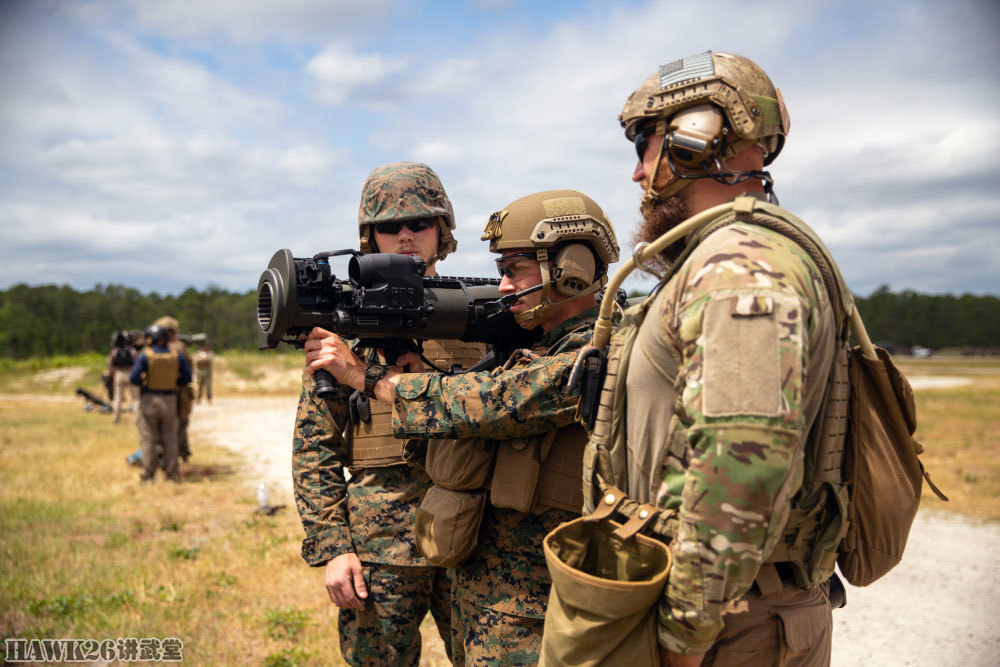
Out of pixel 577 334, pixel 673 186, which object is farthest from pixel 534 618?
pixel 673 186

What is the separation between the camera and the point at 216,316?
8631cm

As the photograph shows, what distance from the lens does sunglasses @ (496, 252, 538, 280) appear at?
2.61m

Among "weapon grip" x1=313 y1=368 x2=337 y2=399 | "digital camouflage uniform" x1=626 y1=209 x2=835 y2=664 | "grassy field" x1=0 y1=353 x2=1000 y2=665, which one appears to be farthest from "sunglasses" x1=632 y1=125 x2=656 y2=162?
"grassy field" x1=0 y1=353 x2=1000 y2=665

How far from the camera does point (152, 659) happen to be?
491cm

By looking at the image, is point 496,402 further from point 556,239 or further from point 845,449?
point 845,449

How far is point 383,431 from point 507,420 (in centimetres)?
112

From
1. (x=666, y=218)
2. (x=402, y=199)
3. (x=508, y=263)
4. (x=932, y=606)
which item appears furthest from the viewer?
(x=932, y=606)

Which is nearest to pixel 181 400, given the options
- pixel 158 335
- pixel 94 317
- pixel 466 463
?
pixel 158 335

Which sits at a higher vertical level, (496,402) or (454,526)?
(496,402)

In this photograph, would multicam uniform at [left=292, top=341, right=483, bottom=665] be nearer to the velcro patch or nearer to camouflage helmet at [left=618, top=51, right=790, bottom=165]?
camouflage helmet at [left=618, top=51, right=790, bottom=165]

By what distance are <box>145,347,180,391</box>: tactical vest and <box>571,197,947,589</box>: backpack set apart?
10799 mm

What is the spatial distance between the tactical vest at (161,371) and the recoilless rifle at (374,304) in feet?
30.9

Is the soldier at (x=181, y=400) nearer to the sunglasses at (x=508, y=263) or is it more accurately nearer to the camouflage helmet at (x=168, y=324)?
the camouflage helmet at (x=168, y=324)

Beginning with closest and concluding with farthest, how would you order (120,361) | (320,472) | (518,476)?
1. (518,476)
2. (320,472)
3. (120,361)
